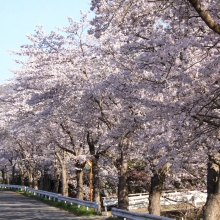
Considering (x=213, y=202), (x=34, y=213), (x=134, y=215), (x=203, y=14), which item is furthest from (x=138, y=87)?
(x=34, y=213)

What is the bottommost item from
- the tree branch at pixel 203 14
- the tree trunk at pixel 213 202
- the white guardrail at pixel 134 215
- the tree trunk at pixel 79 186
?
the white guardrail at pixel 134 215

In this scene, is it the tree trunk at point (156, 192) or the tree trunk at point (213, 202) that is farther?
the tree trunk at point (156, 192)

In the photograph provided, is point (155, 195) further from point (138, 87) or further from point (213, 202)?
point (138, 87)

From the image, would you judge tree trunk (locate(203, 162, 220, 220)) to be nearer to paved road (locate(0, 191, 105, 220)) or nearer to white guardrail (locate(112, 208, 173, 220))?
white guardrail (locate(112, 208, 173, 220))

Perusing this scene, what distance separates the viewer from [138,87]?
13.0m

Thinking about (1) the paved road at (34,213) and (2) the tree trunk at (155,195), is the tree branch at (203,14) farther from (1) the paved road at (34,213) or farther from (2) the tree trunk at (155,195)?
(1) the paved road at (34,213)

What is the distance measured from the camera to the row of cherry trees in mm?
9828

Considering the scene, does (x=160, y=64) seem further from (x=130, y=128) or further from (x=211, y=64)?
(x=130, y=128)

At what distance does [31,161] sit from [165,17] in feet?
132

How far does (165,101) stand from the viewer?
11.8 metres

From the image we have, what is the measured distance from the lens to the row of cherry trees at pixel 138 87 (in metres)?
9.83

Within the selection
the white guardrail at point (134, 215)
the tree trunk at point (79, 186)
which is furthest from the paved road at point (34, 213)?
the tree trunk at point (79, 186)

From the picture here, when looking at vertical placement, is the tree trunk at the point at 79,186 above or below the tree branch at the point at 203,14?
below

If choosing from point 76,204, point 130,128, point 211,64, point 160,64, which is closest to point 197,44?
point 211,64
